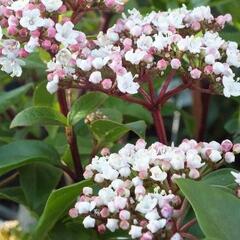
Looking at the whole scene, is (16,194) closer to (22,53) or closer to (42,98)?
(42,98)

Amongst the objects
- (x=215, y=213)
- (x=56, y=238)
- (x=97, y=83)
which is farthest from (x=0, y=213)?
(x=215, y=213)

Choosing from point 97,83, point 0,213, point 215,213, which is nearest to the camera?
point 215,213

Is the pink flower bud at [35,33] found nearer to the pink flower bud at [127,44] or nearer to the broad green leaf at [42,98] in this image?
the pink flower bud at [127,44]

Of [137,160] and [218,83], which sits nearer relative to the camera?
[137,160]

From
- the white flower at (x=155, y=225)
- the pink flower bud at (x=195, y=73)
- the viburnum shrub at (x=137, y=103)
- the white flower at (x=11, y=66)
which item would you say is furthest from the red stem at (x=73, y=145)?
the white flower at (x=155, y=225)

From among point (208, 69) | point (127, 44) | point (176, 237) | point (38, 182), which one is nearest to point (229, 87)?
point (208, 69)

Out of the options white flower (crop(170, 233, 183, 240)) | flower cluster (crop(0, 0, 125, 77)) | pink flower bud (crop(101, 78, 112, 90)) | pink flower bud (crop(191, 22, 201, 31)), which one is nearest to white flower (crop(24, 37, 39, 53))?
flower cluster (crop(0, 0, 125, 77))

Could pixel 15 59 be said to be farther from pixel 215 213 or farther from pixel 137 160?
pixel 215 213
